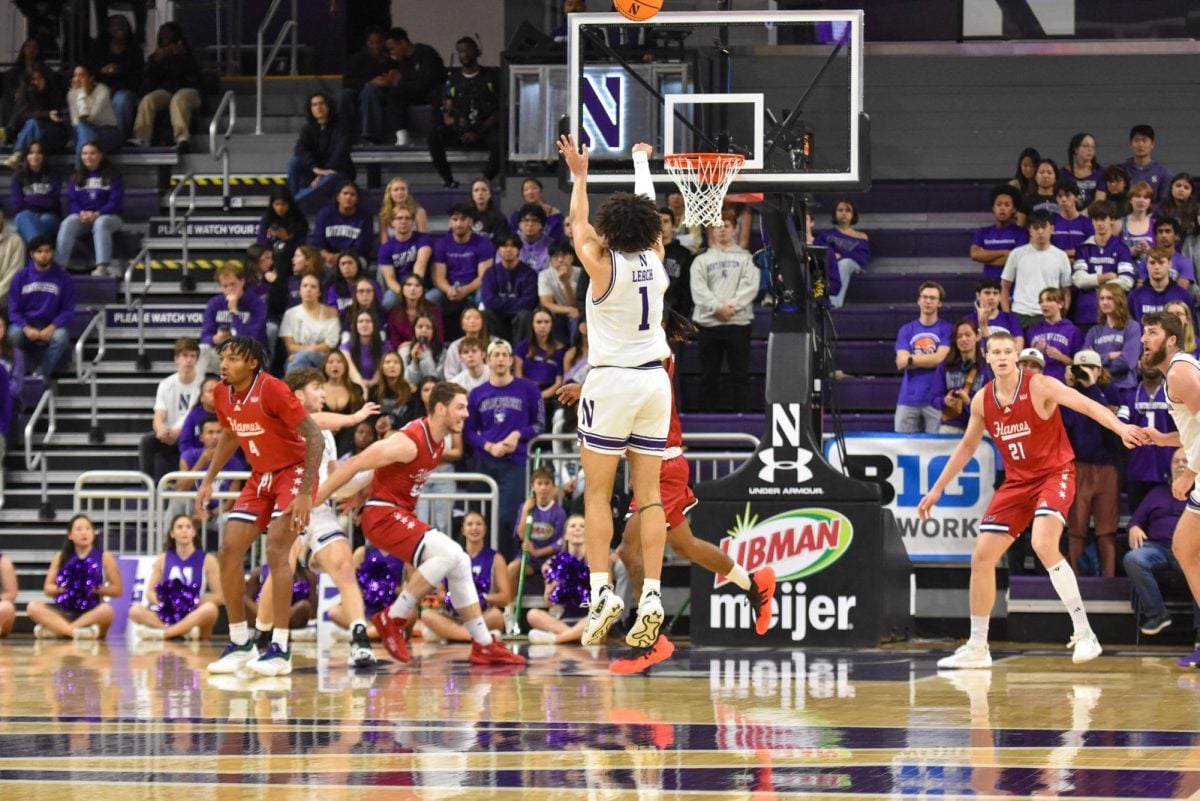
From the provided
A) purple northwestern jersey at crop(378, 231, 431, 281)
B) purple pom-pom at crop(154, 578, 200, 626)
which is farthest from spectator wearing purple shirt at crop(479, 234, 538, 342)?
purple pom-pom at crop(154, 578, 200, 626)

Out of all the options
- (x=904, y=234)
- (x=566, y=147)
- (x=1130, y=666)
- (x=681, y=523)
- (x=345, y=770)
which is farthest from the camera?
(x=904, y=234)

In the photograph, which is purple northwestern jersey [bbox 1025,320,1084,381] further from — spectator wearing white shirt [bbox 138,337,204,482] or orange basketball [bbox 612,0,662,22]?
spectator wearing white shirt [bbox 138,337,204,482]

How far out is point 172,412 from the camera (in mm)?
16312

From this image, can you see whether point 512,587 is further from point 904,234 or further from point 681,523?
point 904,234

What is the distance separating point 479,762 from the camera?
6926mm

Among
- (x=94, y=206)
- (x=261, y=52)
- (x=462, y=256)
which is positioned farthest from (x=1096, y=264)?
(x=94, y=206)

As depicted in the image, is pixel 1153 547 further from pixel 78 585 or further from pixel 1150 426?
pixel 78 585

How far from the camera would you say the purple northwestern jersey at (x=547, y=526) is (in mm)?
14102

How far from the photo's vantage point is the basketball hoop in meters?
11.7

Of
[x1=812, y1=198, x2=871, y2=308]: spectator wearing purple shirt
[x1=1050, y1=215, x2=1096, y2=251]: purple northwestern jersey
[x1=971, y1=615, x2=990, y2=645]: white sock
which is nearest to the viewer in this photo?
[x1=971, y1=615, x2=990, y2=645]: white sock

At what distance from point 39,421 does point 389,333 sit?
14.2ft

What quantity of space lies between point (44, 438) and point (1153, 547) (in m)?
10.8

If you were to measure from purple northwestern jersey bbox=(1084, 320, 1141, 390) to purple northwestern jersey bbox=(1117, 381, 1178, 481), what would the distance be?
340mm

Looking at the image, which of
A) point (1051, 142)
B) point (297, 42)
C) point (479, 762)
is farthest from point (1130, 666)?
point (297, 42)
